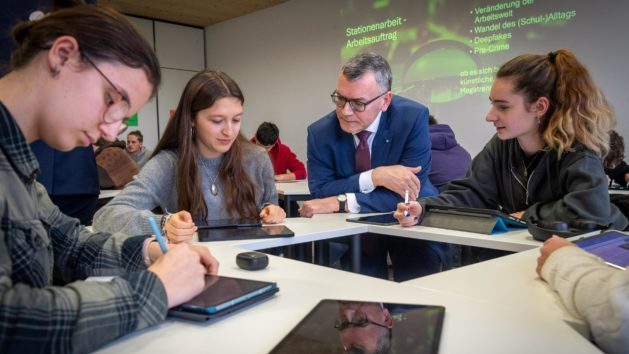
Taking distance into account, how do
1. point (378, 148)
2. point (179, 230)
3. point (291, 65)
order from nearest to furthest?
1. point (179, 230)
2. point (378, 148)
3. point (291, 65)

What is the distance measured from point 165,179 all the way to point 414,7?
4046mm

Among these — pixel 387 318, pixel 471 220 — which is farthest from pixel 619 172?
pixel 387 318

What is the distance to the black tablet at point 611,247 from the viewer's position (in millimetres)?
1050

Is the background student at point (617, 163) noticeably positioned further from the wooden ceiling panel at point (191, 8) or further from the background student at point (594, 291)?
the wooden ceiling panel at point (191, 8)

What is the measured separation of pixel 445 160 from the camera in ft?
10.7

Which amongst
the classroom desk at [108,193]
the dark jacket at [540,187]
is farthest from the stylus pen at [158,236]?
the classroom desk at [108,193]

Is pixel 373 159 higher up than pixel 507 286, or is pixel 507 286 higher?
pixel 373 159

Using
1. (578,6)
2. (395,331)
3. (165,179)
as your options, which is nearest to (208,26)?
(578,6)

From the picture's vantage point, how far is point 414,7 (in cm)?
508

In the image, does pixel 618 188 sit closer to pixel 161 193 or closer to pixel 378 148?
pixel 378 148

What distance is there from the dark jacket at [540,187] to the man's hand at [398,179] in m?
0.14

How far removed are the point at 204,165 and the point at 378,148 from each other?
2.59 feet

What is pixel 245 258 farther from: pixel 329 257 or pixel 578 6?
pixel 578 6

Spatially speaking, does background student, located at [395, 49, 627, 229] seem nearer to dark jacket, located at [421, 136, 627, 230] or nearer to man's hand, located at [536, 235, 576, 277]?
dark jacket, located at [421, 136, 627, 230]
